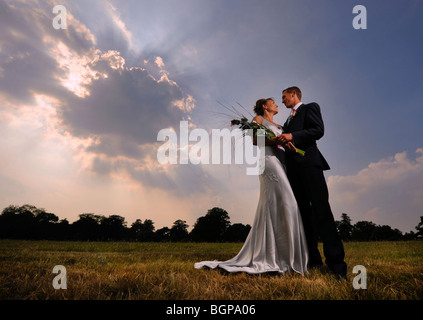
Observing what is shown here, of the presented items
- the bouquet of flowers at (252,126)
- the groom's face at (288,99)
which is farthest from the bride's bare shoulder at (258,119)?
the groom's face at (288,99)

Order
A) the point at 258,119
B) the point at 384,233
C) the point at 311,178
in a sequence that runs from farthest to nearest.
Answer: the point at 384,233 → the point at 258,119 → the point at 311,178

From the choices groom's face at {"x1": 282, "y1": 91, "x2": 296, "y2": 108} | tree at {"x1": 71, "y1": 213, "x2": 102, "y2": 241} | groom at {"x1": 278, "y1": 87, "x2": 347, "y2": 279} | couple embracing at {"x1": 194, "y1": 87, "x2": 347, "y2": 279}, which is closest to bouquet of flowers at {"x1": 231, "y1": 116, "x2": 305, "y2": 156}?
couple embracing at {"x1": 194, "y1": 87, "x2": 347, "y2": 279}

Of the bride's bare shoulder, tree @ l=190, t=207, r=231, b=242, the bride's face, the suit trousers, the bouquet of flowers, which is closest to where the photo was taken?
the suit trousers

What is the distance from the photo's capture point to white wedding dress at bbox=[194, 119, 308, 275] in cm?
515

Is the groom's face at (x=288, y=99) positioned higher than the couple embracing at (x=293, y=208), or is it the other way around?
the groom's face at (x=288, y=99)

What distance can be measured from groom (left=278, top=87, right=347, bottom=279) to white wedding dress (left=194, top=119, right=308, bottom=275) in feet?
0.82

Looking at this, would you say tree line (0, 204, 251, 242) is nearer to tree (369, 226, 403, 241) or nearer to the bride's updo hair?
tree (369, 226, 403, 241)

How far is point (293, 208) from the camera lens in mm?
5379

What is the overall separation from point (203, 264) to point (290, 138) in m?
3.33

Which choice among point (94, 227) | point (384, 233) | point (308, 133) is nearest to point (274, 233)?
point (308, 133)

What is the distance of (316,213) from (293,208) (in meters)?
0.62

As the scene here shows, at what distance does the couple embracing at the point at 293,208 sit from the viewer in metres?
4.83

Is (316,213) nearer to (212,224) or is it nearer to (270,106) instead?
(270,106)

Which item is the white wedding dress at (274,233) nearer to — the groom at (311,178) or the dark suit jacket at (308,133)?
the groom at (311,178)
